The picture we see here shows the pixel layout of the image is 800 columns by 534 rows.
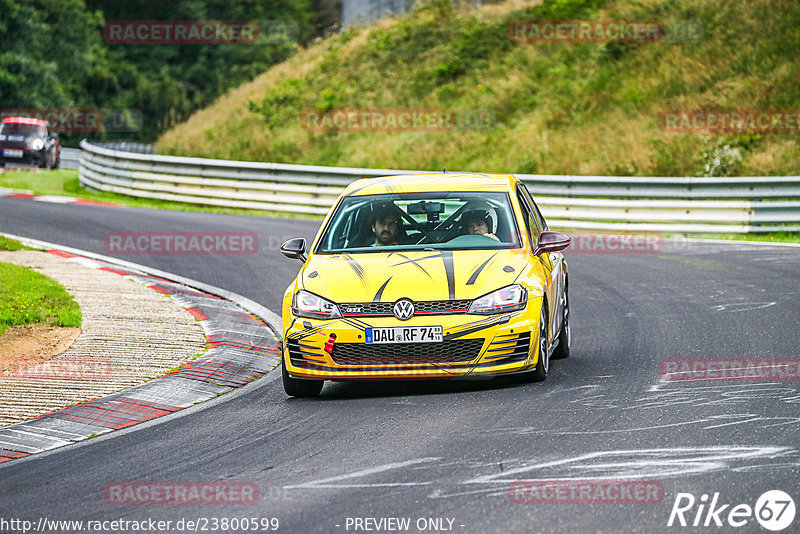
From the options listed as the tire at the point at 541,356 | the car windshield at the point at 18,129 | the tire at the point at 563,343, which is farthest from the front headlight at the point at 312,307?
the car windshield at the point at 18,129

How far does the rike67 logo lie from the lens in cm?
538

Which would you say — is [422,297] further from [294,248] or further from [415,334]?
[294,248]

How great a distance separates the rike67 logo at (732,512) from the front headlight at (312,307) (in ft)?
11.5

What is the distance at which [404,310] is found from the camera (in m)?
8.45

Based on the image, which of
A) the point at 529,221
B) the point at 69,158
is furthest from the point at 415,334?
the point at 69,158

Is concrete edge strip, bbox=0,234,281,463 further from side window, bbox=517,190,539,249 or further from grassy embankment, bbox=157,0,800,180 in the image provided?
grassy embankment, bbox=157,0,800,180

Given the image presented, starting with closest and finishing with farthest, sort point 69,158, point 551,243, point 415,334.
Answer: point 415,334 < point 551,243 < point 69,158

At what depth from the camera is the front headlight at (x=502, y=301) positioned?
8547 millimetres

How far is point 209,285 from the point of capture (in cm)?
1512

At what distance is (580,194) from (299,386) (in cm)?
1435

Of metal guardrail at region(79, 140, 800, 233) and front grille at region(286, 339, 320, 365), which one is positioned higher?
metal guardrail at region(79, 140, 800, 233)

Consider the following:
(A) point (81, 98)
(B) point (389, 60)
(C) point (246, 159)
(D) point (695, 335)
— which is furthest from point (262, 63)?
(D) point (695, 335)

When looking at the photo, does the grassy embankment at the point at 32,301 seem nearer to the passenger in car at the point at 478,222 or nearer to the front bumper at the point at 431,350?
the front bumper at the point at 431,350

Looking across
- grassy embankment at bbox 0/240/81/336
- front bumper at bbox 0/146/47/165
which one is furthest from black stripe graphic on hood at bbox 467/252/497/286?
front bumper at bbox 0/146/47/165
